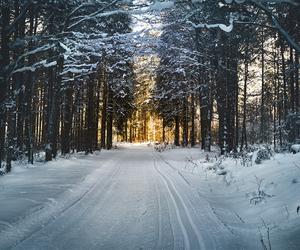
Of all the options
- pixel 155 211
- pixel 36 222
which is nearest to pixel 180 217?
pixel 155 211

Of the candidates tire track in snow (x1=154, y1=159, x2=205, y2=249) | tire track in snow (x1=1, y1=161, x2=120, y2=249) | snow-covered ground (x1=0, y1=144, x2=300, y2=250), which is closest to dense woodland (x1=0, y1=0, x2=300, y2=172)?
snow-covered ground (x1=0, y1=144, x2=300, y2=250)

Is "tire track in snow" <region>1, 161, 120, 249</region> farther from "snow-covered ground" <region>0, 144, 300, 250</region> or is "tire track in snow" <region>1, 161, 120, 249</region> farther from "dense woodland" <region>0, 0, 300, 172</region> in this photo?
"dense woodland" <region>0, 0, 300, 172</region>

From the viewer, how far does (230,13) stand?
8.58 m

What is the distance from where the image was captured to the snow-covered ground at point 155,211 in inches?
293

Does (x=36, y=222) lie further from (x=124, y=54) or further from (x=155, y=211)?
(x=124, y=54)

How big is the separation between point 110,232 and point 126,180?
7790mm

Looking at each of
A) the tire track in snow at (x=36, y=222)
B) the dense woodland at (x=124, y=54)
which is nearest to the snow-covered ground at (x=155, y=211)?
the tire track in snow at (x=36, y=222)

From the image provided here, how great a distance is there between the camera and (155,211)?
9.99 m

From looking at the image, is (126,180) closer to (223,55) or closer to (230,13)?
(230,13)

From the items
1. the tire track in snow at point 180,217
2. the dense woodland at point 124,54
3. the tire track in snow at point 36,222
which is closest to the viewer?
the tire track in snow at point 36,222

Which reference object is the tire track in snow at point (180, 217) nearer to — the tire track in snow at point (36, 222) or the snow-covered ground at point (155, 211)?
the snow-covered ground at point (155, 211)

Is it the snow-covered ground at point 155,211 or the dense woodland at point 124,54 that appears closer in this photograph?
the snow-covered ground at point 155,211

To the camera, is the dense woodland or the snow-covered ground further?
the dense woodland

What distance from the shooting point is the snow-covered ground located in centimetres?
745
